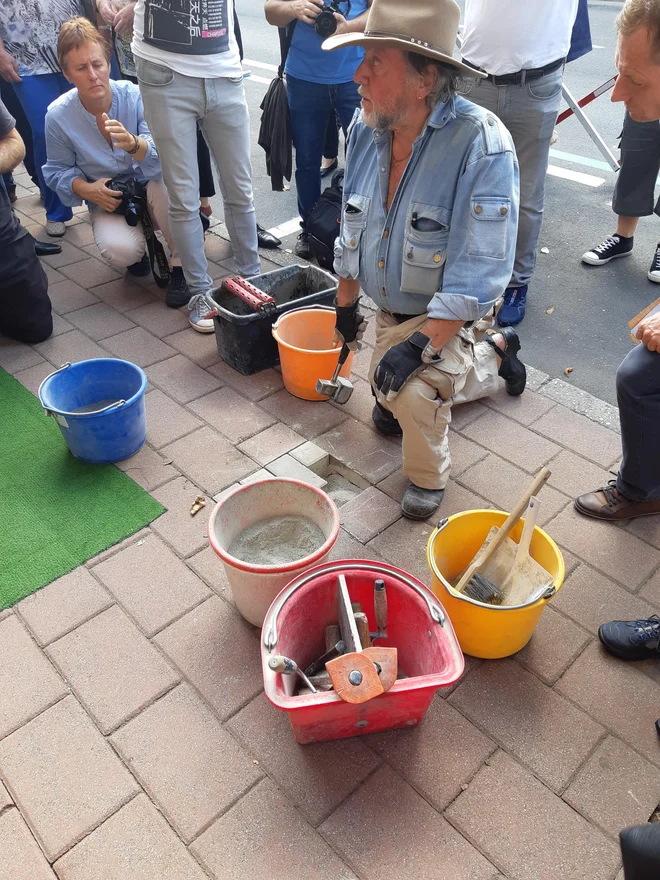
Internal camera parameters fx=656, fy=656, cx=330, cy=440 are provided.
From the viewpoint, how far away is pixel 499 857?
1.80 m

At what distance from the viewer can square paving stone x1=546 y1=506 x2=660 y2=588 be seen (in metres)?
2.57

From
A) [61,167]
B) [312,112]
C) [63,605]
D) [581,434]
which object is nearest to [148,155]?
[61,167]

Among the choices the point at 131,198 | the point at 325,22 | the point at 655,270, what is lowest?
the point at 655,270

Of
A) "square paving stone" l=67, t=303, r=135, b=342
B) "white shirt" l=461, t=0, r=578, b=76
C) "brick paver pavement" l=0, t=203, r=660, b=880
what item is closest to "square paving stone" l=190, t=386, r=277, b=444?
"brick paver pavement" l=0, t=203, r=660, b=880

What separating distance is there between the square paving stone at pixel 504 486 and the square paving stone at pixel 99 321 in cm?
230

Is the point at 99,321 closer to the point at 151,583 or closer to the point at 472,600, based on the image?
the point at 151,583

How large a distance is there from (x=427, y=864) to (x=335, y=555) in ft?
3.70

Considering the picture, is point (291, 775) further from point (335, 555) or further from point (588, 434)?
point (588, 434)

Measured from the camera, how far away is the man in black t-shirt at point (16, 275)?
144 inches

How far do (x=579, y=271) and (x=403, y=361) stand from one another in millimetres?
2850

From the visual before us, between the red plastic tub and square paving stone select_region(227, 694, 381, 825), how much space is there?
5cm

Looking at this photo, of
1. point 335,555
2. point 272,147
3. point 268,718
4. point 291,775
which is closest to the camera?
point 291,775

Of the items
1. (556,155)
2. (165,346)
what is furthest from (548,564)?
(556,155)

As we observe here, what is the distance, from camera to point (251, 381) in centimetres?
360
